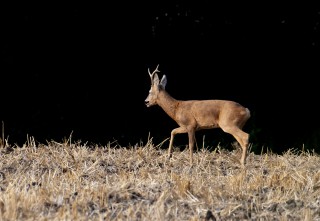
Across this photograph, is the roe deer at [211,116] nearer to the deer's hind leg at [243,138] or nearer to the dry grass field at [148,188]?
the deer's hind leg at [243,138]

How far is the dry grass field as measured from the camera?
5.46 meters

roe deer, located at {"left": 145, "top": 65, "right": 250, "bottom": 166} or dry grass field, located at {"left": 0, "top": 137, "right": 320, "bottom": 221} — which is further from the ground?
roe deer, located at {"left": 145, "top": 65, "right": 250, "bottom": 166}

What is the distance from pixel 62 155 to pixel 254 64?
4984 millimetres

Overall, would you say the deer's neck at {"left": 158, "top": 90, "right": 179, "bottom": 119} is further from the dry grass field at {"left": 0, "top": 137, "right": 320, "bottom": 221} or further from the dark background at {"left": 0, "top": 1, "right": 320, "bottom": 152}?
the dark background at {"left": 0, "top": 1, "right": 320, "bottom": 152}

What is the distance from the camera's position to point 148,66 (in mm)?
11836

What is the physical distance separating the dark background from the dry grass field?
3.11 meters

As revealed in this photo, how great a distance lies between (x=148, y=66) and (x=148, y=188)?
5.81 m

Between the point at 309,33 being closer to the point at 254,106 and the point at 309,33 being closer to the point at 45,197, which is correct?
the point at 254,106

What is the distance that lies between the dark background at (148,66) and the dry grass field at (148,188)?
10.2 ft

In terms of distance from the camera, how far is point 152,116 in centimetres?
1199

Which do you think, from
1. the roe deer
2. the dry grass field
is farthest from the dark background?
the roe deer

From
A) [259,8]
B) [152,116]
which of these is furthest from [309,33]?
[152,116]

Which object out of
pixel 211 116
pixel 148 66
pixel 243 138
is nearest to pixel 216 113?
pixel 211 116

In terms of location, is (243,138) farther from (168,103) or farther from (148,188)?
(148,188)
